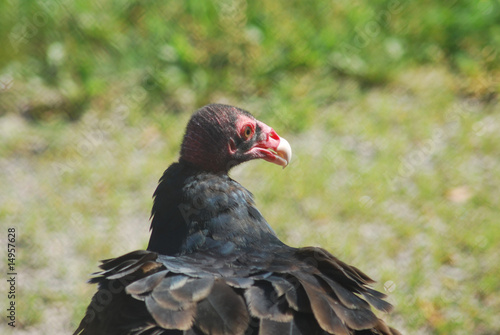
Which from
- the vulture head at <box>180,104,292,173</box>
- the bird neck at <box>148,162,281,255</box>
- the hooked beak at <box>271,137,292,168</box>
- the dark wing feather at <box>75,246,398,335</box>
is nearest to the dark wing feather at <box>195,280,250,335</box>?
the dark wing feather at <box>75,246,398,335</box>

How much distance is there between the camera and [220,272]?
2842 millimetres

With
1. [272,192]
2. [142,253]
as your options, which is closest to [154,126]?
[272,192]

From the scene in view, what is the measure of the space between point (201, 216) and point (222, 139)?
1.48ft

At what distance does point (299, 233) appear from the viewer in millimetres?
5246

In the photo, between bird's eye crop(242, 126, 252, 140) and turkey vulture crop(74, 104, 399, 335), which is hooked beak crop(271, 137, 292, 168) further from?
bird's eye crop(242, 126, 252, 140)

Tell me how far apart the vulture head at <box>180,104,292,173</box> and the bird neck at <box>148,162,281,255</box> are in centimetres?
9

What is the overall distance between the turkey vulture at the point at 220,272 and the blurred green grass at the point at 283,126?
1.68 meters

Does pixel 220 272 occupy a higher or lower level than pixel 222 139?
lower

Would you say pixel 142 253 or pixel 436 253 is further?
pixel 436 253

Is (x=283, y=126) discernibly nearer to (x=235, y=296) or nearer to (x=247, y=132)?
(x=247, y=132)

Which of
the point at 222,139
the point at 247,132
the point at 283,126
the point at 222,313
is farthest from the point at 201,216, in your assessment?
the point at 283,126

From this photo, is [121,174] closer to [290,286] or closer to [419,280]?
[419,280]

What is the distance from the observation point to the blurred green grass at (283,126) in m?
5.09

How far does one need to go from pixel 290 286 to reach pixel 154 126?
12.9 ft
